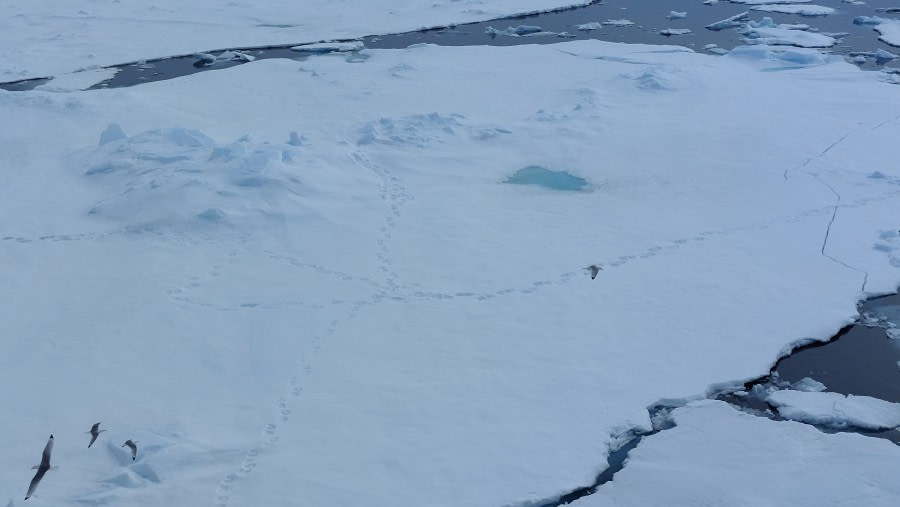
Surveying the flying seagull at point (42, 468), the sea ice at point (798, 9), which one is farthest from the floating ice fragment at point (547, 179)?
the sea ice at point (798, 9)

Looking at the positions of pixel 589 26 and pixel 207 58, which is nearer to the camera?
pixel 207 58

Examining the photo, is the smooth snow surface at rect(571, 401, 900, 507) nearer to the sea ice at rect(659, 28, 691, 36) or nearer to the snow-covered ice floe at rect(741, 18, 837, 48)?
the snow-covered ice floe at rect(741, 18, 837, 48)

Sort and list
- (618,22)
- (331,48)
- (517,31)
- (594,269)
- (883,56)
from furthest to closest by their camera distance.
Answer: (618,22) < (517,31) < (331,48) < (883,56) < (594,269)

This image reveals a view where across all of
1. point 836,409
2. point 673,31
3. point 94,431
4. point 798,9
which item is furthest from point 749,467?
point 798,9

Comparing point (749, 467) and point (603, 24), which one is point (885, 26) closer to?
point (603, 24)

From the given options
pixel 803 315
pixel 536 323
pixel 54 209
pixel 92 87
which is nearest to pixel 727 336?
pixel 803 315

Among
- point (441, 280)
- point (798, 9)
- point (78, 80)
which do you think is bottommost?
point (441, 280)

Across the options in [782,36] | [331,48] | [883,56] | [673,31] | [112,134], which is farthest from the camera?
[673,31]
